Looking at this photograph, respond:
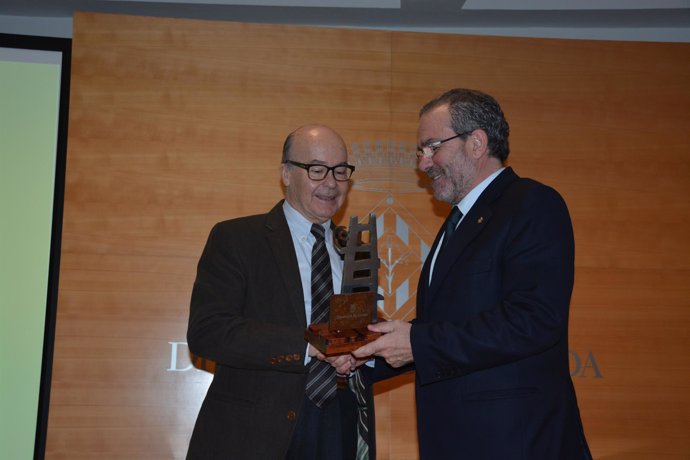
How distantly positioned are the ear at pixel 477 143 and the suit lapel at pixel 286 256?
68 cm

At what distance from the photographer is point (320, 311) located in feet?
7.93

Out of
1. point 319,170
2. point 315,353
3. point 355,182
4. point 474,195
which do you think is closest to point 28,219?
point 355,182

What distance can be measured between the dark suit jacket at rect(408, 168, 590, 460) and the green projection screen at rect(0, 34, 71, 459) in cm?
249

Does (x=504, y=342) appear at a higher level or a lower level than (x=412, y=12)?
lower

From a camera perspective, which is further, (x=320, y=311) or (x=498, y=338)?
(x=320, y=311)

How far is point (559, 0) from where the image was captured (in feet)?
14.1

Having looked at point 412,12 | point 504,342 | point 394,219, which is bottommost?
point 504,342

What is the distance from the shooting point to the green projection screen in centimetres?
391

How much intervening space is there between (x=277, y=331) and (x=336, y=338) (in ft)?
0.69

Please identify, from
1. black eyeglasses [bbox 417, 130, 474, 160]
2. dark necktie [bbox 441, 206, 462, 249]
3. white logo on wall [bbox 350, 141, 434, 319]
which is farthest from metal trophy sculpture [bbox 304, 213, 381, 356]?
white logo on wall [bbox 350, 141, 434, 319]

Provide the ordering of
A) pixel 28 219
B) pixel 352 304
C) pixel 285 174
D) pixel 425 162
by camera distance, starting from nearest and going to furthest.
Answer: pixel 352 304
pixel 425 162
pixel 285 174
pixel 28 219

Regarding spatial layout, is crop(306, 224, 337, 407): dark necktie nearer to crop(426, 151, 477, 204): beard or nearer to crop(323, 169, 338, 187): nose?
crop(323, 169, 338, 187): nose

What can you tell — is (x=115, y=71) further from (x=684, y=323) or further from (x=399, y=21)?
(x=684, y=323)

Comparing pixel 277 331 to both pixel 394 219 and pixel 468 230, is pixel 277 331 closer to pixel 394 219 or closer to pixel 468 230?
pixel 468 230
